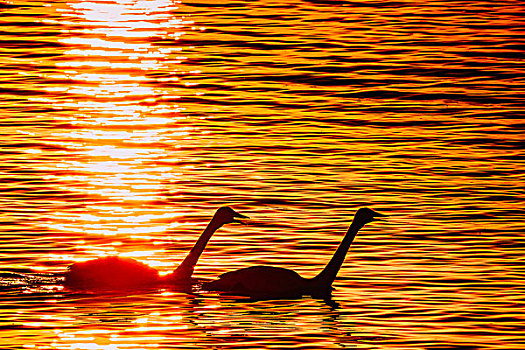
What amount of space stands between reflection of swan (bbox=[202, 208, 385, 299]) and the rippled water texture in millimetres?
212

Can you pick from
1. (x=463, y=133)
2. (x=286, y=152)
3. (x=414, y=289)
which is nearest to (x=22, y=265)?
(x=414, y=289)

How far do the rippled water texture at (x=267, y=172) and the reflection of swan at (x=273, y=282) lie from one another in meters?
0.21

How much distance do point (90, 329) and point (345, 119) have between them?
1954 cm

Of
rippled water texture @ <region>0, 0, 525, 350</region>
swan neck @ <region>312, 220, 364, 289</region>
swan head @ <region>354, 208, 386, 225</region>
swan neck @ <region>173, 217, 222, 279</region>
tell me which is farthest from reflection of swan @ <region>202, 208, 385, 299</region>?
swan head @ <region>354, 208, 386, 225</region>

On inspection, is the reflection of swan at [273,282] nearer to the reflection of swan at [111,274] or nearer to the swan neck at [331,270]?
the swan neck at [331,270]

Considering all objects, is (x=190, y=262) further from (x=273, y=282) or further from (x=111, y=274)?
(x=273, y=282)

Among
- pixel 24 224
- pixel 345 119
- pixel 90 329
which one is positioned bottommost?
pixel 90 329

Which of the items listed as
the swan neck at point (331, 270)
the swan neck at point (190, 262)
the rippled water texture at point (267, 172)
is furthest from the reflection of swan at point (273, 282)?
the swan neck at point (190, 262)

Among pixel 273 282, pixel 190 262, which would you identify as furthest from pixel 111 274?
pixel 273 282

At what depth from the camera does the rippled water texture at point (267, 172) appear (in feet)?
69.3

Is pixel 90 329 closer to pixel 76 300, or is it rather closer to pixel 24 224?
pixel 76 300

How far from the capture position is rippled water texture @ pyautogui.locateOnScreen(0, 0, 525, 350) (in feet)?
69.3

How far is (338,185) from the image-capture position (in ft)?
102

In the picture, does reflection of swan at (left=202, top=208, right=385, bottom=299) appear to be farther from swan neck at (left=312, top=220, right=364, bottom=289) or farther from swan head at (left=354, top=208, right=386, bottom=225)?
swan head at (left=354, top=208, right=386, bottom=225)
